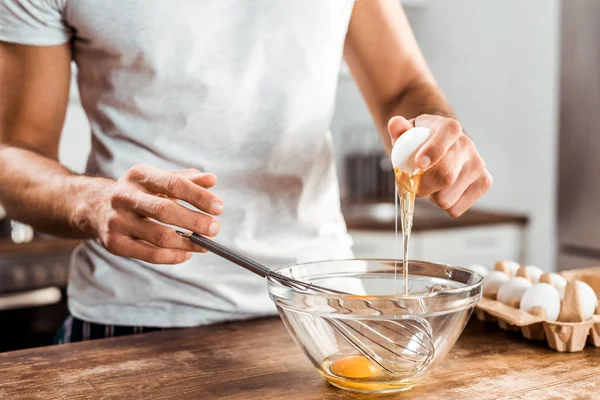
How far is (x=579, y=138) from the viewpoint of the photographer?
7.22ft

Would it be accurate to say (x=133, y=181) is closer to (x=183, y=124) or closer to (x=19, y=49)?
(x=183, y=124)

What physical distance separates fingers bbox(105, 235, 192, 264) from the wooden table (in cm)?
13

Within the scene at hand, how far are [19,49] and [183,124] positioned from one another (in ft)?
0.90

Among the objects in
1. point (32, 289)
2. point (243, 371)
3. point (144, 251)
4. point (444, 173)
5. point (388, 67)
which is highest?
point (388, 67)

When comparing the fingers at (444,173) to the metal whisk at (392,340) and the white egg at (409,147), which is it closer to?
the white egg at (409,147)

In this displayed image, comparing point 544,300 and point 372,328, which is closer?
point 372,328

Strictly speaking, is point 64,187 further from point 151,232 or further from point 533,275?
point 533,275

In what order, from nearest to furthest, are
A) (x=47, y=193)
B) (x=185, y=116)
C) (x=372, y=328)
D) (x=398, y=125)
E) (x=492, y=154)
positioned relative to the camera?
(x=372, y=328), (x=398, y=125), (x=47, y=193), (x=185, y=116), (x=492, y=154)

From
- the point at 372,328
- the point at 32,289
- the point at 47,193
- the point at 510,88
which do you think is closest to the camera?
the point at 372,328

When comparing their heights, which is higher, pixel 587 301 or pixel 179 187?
pixel 179 187

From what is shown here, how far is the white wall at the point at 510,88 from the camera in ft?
8.63

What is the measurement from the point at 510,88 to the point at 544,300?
2.13 metres

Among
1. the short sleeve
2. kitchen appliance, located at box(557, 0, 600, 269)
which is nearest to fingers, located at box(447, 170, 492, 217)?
the short sleeve

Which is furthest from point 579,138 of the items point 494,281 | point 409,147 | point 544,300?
point 409,147
